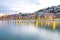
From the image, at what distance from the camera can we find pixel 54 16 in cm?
14838

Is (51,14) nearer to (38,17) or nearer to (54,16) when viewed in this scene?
(54,16)

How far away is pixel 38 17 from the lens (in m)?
156

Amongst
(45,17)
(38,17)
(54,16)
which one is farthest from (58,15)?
(38,17)

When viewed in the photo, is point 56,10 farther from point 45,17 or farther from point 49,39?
point 49,39

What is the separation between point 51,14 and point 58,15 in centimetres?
808

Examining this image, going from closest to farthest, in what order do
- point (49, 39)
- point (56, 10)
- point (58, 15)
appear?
point (49, 39) < point (58, 15) < point (56, 10)

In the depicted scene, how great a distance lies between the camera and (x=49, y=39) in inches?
580

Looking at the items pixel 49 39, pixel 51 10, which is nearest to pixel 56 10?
pixel 51 10

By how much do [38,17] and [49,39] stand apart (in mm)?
141965

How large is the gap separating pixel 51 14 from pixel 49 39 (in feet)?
444

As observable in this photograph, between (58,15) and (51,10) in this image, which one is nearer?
(58,15)

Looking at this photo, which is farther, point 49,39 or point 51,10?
point 51,10

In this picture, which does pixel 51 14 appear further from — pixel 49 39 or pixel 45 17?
pixel 49 39

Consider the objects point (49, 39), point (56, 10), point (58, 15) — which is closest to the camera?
point (49, 39)
